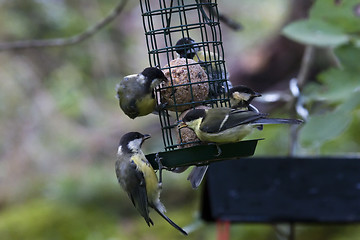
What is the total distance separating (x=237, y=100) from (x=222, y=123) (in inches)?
16.5

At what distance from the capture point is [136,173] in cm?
327

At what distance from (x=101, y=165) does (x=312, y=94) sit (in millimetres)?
3927

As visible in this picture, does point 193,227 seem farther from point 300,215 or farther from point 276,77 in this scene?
point 276,77

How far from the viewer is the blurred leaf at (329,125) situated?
10.0 feet

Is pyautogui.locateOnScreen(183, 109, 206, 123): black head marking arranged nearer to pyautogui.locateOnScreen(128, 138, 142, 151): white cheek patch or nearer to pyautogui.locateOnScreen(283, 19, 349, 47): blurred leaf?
pyautogui.locateOnScreen(128, 138, 142, 151): white cheek patch

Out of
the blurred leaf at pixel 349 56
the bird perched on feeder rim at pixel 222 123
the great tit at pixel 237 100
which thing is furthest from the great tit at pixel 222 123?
the blurred leaf at pixel 349 56

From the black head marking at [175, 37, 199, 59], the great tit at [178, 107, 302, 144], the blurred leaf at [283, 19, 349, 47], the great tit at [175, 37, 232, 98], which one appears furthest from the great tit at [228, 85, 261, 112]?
the blurred leaf at [283, 19, 349, 47]

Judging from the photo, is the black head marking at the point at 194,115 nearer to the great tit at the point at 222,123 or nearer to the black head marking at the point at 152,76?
the great tit at the point at 222,123

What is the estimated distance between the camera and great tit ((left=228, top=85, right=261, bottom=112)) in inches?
121

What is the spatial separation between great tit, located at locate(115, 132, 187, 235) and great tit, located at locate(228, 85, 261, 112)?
0.57 m

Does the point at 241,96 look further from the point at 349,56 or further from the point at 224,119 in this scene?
the point at 349,56

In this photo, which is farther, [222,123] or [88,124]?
[88,124]

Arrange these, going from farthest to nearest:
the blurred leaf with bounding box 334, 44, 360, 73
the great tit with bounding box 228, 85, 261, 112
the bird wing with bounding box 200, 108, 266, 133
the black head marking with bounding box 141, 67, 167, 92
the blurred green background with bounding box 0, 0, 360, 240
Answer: the blurred green background with bounding box 0, 0, 360, 240
the blurred leaf with bounding box 334, 44, 360, 73
the great tit with bounding box 228, 85, 261, 112
the black head marking with bounding box 141, 67, 167, 92
the bird wing with bounding box 200, 108, 266, 133

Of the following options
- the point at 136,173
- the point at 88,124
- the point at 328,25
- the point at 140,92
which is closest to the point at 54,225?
the point at 88,124
